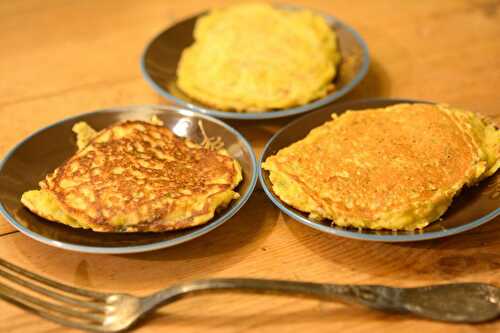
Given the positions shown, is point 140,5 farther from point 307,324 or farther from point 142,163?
point 307,324

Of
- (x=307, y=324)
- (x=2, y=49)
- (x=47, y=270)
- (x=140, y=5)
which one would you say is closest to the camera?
(x=307, y=324)

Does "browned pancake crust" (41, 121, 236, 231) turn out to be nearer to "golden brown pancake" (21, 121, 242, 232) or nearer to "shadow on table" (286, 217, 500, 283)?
"golden brown pancake" (21, 121, 242, 232)

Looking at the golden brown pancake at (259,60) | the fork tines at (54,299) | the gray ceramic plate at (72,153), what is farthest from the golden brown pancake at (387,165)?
the fork tines at (54,299)

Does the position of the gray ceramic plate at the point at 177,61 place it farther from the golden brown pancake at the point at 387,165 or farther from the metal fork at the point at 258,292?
Result: the metal fork at the point at 258,292

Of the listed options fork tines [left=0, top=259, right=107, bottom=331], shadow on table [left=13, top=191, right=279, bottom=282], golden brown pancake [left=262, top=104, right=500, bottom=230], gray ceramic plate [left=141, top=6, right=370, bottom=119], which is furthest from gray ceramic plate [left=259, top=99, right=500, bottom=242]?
fork tines [left=0, top=259, right=107, bottom=331]

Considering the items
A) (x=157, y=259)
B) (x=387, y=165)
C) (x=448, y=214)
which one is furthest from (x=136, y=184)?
(x=448, y=214)

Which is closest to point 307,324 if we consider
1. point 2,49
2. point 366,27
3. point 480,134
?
point 480,134

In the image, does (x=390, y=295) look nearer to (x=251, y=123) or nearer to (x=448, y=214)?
(x=448, y=214)
